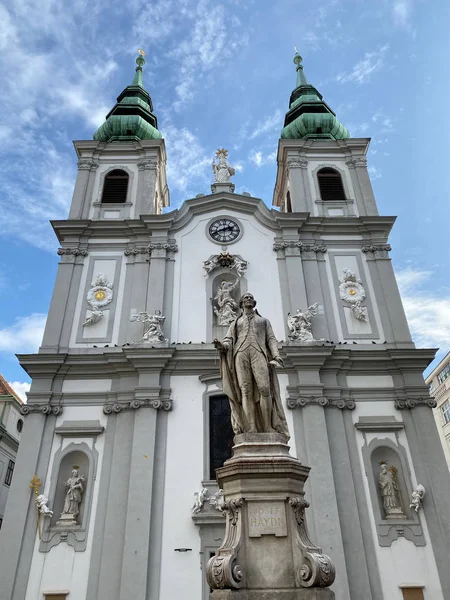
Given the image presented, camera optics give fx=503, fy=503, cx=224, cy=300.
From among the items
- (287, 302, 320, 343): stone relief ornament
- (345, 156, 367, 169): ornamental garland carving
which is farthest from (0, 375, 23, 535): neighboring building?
(345, 156, 367, 169): ornamental garland carving

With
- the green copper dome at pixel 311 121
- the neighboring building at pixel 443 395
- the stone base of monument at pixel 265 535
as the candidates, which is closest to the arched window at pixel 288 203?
the green copper dome at pixel 311 121

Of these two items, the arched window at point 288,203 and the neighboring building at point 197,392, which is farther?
the arched window at point 288,203

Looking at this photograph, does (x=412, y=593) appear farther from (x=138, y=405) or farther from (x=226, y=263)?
(x=226, y=263)

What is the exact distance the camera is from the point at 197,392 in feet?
49.6

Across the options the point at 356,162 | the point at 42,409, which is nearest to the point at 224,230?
the point at 356,162

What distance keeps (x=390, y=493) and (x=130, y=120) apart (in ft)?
62.2

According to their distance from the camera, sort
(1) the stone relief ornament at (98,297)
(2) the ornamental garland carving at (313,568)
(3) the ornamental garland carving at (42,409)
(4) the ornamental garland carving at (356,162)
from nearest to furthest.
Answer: (2) the ornamental garland carving at (313,568)
(3) the ornamental garland carving at (42,409)
(1) the stone relief ornament at (98,297)
(4) the ornamental garland carving at (356,162)

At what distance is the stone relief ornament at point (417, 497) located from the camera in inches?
523

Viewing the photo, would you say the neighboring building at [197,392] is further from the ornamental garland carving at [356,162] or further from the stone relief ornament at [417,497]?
the stone relief ornament at [417,497]

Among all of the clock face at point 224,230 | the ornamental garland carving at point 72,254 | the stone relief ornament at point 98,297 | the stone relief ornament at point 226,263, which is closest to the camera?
the stone relief ornament at point 98,297

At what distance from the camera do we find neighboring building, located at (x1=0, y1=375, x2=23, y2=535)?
2506cm

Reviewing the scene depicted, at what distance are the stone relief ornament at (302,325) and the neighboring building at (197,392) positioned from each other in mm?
129

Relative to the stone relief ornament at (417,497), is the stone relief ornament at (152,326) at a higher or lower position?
higher

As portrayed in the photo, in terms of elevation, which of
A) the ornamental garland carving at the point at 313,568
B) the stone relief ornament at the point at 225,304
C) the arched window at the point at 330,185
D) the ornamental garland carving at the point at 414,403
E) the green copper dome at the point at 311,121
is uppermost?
the green copper dome at the point at 311,121
